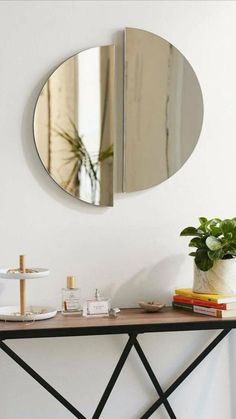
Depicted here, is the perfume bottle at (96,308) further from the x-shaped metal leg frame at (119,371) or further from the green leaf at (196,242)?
the green leaf at (196,242)

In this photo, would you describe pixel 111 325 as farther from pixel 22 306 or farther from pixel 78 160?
pixel 78 160

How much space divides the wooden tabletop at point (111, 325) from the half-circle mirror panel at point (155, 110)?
0.46m

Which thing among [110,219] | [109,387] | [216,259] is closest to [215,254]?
[216,259]

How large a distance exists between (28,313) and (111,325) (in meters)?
0.28

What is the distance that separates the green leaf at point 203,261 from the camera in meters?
2.07

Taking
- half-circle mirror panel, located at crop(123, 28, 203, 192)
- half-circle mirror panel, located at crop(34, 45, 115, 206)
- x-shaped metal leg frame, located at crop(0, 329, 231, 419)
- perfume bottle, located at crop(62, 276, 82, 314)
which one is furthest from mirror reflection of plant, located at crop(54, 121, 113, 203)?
x-shaped metal leg frame, located at crop(0, 329, 231, 419)

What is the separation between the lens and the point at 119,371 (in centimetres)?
205

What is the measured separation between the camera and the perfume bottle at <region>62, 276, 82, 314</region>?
209 cm

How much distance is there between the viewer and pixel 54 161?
2.15m

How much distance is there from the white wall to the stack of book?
0.43 feet

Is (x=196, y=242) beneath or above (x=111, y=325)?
above

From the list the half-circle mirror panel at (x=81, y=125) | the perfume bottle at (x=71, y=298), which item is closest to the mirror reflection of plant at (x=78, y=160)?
the half-circle mirror panel at (x=81, y=125)

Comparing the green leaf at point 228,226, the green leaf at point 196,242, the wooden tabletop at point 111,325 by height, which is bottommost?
the wooden tabletop at point 111,325

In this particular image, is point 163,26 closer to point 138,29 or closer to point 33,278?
point 138,29
